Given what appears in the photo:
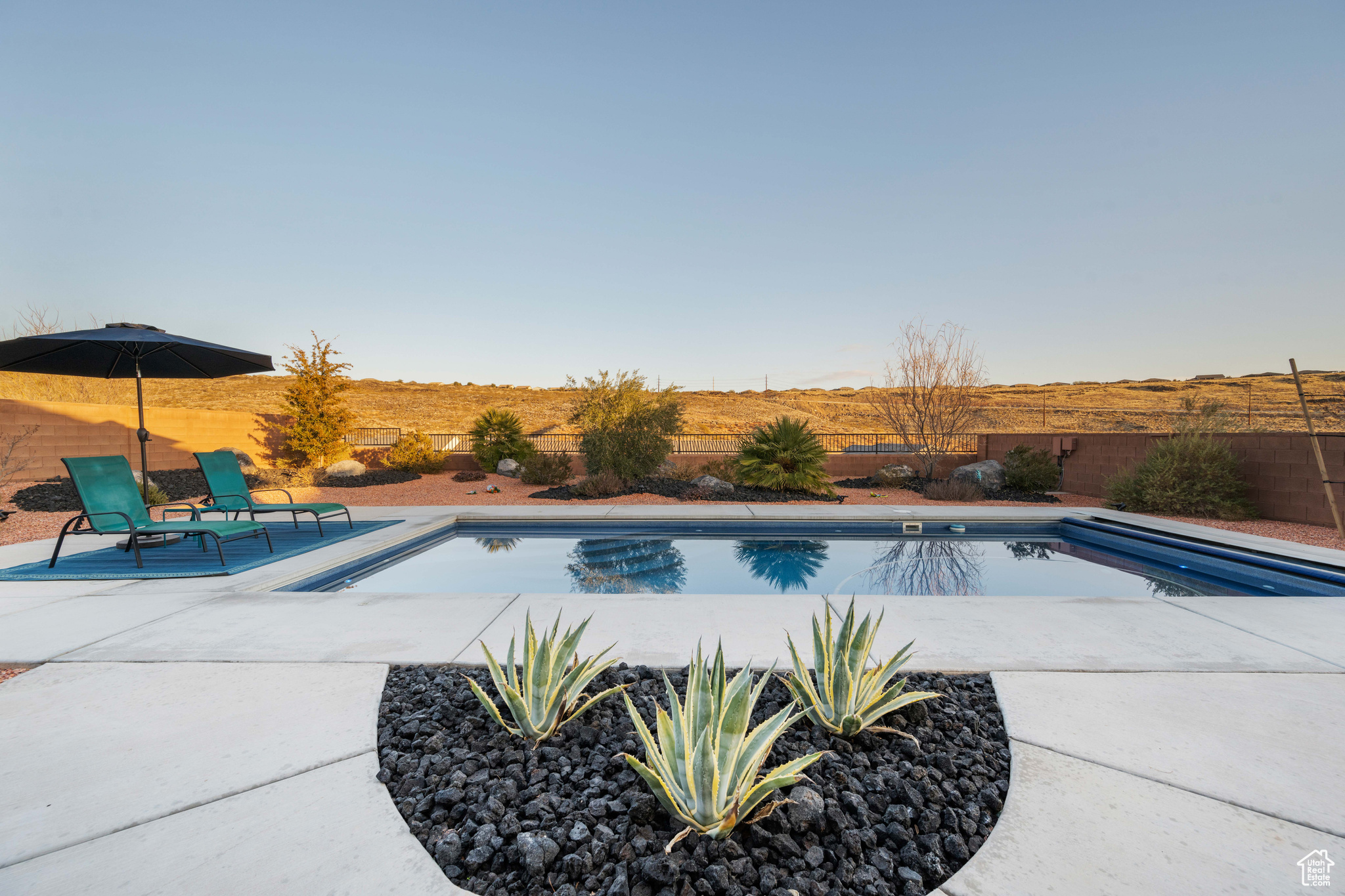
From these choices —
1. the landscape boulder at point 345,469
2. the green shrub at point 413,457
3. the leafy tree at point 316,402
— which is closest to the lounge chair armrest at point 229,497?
the landscape boulder at point 345,469

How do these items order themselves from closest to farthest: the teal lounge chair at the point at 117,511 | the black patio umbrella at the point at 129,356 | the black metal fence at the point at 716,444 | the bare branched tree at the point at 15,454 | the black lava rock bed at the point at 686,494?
the teal lounge chair at the point at 117,511 < the black patio umbrella at the point at 129,356 < the bare branched tree at the point at 15,454 < the black lava rock bed at the point at 686,494 < the black metal fence at the point at 716,444

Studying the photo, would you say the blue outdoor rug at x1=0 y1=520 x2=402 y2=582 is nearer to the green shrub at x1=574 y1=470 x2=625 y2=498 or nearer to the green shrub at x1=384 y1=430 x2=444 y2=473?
the green shrub at x1=574 y1=470 x2=625 y2=498

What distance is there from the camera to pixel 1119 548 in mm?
7125

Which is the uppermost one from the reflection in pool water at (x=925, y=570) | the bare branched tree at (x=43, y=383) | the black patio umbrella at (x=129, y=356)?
the bare branched tree at (x=43, y=383)

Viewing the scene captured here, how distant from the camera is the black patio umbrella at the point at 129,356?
571 cm

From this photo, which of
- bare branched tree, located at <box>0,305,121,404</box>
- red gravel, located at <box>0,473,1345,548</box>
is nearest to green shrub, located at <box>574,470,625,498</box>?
red gravel, located at <box>0,473,1345,548</box>

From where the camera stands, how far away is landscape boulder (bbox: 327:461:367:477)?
14.6 metres

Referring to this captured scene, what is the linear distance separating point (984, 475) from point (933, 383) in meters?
2.44

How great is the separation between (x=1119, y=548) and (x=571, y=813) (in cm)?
803

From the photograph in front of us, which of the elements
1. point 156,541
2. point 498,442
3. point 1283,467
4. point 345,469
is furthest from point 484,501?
point 1283,467

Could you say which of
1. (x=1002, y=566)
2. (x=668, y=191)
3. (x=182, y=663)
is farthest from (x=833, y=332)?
(x=182, y=663)

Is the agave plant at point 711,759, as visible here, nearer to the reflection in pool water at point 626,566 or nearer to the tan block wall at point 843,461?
the reflection in pool water at point 626,566

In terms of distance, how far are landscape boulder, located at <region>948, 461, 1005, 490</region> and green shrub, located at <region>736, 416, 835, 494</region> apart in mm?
3065

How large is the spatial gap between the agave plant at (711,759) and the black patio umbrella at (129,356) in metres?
6.84
